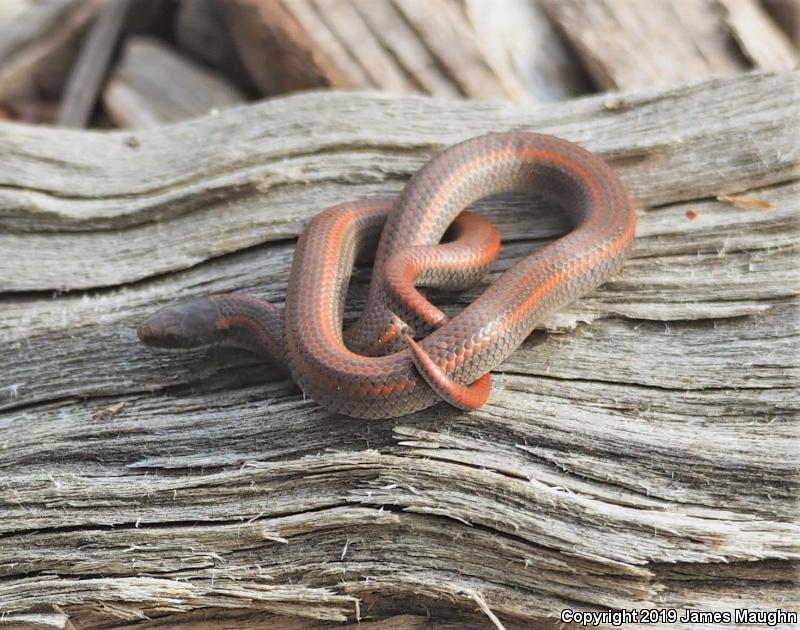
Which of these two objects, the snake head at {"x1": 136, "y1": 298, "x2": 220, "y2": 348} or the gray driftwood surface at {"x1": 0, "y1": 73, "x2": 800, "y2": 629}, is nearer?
the gray driftwood surface at {"x1": 0, "y1": 73, "x2": 800, "y2": 629}

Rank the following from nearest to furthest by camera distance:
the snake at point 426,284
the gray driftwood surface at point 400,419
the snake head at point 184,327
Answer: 1. the gray driftwood surface at point 400,419
2. the snake at point 426,284
3. the snake head at point 184,327

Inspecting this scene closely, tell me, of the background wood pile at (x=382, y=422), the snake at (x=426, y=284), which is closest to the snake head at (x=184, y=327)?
the snake at (x=426, y=284)

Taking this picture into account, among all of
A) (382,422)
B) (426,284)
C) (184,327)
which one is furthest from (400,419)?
(184,327)

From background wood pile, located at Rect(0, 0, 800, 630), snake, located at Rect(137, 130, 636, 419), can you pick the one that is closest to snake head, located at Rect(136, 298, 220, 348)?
snake, located at Rect(137, 130, 636, 419)

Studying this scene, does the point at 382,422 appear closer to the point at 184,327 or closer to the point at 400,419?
the point at 400,419

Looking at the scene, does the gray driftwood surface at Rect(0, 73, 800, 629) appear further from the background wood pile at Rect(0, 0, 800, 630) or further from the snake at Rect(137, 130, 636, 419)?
the snake at Rect(137, 130, 636, 419)

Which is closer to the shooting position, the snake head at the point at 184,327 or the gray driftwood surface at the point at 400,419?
the gray driftwood surface at the point at 400,419

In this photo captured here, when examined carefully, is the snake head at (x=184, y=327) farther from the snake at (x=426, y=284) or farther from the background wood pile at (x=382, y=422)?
the background wood pile at (x=382, y=422)

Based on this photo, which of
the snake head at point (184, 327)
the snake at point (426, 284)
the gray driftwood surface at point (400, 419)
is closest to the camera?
the gray driftwood surface at point (400, 419)
